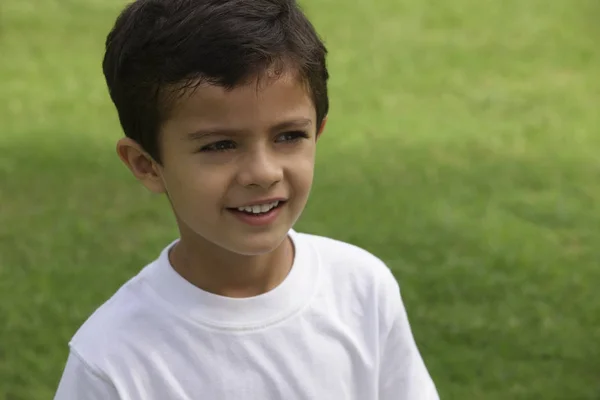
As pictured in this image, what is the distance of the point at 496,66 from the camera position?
24.2 ft

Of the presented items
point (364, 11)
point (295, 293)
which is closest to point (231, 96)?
point (295, 293)

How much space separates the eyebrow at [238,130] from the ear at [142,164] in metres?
0.19

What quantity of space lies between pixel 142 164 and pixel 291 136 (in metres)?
0.34

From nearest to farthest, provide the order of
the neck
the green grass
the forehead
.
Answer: the forehead → the neck → the green grass

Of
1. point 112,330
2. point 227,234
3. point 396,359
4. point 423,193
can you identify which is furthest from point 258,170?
point 423,193

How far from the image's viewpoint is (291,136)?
1647 mm

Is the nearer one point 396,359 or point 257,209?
point 257,209

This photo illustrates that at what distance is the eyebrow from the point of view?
1565 millimetres

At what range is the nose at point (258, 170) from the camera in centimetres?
157

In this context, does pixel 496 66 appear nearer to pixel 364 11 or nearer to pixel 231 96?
pixel 364 11

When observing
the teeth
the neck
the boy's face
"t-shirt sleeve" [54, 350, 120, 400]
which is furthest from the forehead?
"t-shirt sleeve" [54, 350, 120, 400]

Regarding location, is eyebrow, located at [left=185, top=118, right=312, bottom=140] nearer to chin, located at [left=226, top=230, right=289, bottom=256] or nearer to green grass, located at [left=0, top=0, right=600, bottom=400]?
chin, located at [left=226, top=230, right=289, bottom=256]

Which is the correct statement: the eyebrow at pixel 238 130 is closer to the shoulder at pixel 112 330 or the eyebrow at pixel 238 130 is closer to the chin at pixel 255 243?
the chin at pixel 255 243

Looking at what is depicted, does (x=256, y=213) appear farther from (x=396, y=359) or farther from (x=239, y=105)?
(x=396, y=359)
